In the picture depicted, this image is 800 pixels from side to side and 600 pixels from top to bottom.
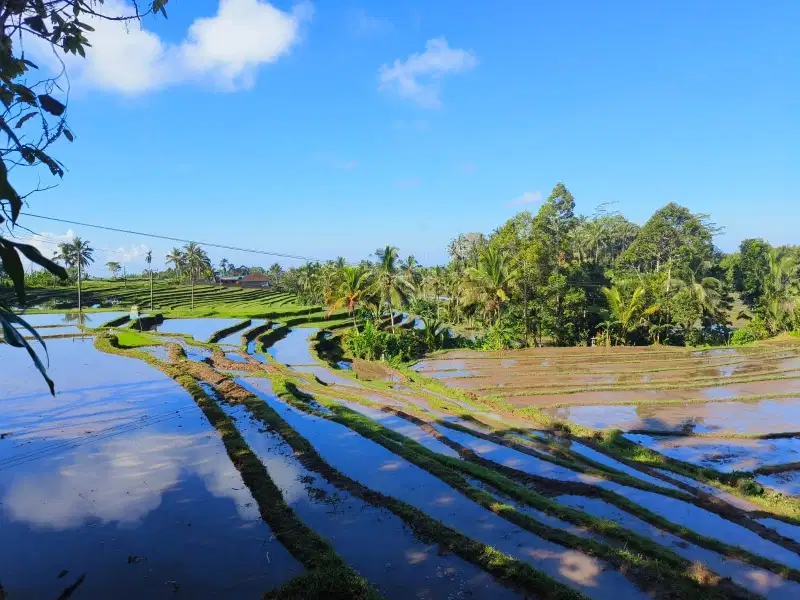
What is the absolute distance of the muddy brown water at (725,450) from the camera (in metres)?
10.2

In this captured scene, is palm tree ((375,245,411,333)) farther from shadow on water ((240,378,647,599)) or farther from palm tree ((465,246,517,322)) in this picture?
shadow on water ((240,378,647,599))

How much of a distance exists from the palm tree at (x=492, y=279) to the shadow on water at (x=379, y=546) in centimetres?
1967

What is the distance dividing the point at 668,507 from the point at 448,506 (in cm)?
358

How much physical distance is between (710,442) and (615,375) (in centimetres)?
815

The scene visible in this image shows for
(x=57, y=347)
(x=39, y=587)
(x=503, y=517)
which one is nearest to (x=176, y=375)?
(x=57, y=347)

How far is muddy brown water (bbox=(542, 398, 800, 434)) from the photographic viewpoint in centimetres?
1262

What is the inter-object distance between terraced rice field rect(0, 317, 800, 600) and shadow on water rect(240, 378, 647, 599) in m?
0.04

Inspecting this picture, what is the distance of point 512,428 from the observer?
12.7 meters

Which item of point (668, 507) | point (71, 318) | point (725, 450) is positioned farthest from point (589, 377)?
point (71, 318)

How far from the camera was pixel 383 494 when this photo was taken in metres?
8.52

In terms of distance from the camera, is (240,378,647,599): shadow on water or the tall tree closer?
(240,378,647,599): shadow on water

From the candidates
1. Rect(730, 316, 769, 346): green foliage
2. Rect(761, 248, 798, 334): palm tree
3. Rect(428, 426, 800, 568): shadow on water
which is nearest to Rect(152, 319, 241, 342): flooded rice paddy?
Rect(428, 426, 800, 568): shadow on water

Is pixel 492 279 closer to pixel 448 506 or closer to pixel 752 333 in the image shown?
pixel 752 333

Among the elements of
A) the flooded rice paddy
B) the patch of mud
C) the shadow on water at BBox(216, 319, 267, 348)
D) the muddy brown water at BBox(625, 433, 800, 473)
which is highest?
the flooded rice paddy
